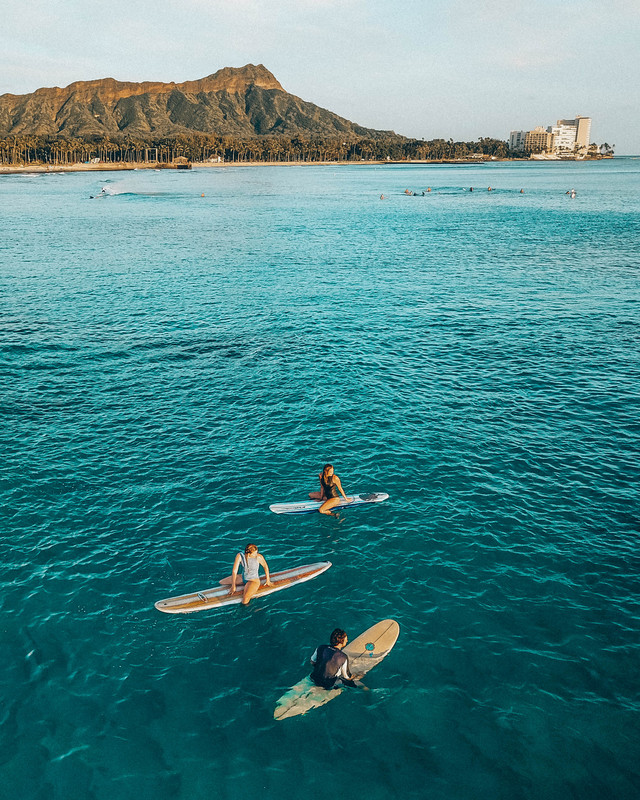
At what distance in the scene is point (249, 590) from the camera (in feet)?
69.3

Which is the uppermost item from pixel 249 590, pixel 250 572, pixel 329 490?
pixel 329 490

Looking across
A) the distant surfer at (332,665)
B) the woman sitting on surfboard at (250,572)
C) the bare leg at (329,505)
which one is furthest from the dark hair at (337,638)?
the bare leg at (329,505)

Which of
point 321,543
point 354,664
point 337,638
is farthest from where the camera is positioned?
point 321,543

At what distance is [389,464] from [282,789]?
17572 mm

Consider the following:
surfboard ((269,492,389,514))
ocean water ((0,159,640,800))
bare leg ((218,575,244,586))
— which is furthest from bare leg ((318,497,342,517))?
bare leg ((218,575,244,586))

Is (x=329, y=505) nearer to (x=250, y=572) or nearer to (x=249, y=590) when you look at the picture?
(x=250, y=572)

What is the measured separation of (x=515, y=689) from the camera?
1795cm

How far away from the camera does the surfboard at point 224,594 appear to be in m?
20.6

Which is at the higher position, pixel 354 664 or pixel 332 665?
pixel 332 665

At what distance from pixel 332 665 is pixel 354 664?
1.48 metres

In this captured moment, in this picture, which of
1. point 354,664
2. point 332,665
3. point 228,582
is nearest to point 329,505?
point 228,582

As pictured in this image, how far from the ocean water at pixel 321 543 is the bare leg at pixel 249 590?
1.69 feet

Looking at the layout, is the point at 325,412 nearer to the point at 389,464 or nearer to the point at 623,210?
the point at 389,464

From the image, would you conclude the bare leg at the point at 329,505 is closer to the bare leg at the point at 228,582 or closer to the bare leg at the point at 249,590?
the bare leg at the point at 228,582
